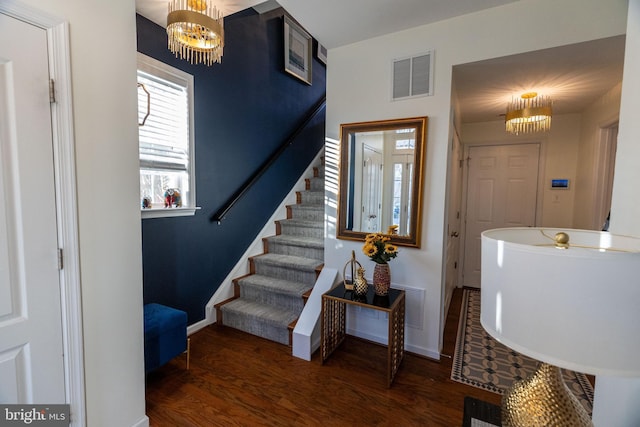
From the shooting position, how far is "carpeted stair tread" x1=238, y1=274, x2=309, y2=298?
2.79 m

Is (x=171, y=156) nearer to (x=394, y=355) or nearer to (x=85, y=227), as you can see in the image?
(x=85, y=227)

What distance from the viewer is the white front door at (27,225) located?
1090 mm

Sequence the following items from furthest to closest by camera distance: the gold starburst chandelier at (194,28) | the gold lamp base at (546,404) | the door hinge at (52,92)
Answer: the gold starburst chandelier at (194,28) < the door hinge at (52,92) < the gold lamp base at (546,404)

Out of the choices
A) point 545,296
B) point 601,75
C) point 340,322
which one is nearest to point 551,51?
point 601,75

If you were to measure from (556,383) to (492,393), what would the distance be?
4.97 feet

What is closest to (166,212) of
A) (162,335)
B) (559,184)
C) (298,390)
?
(162,335)

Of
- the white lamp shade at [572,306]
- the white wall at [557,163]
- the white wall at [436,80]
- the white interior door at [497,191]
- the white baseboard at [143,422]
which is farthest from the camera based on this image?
the white interior door at [497,191]

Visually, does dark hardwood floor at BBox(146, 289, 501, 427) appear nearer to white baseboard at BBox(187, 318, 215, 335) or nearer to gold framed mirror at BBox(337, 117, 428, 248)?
white baseboard at BBox(187, 318, 215, 335)

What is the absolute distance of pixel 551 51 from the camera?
6.29ft

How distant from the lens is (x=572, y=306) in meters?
0.56

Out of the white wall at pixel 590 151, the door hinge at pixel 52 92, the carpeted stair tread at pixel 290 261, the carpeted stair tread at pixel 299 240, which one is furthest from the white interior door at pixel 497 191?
the door hinge at pixel 52 92

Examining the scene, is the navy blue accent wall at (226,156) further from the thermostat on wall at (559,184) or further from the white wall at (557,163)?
the thermostat on wall at (559,184)

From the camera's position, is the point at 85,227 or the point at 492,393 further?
the point at 492,393

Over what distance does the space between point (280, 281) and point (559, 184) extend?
3.58m
